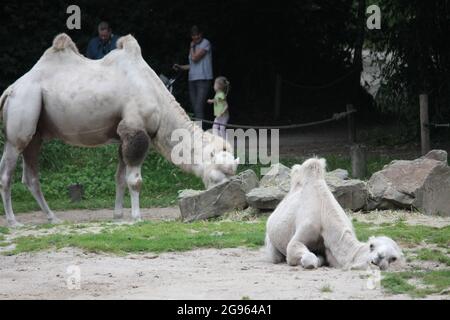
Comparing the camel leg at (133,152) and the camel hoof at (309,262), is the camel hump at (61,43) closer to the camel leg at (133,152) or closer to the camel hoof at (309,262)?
the camel leg at (133,152)

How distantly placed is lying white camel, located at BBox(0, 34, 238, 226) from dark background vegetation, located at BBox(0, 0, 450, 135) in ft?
20.6

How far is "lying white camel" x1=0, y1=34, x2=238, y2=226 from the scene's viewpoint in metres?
14.0

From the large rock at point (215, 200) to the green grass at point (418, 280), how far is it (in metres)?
4.62

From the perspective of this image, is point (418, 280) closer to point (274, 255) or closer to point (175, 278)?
point (274, 255)

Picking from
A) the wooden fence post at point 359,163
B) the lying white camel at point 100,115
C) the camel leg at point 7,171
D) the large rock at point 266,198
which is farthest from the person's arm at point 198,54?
the large rock at point 266,198

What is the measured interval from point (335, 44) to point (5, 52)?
7.60 metres

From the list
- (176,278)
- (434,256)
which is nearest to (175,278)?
(176,278)

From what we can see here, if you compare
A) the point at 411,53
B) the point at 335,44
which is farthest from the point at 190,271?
the point at 335,44

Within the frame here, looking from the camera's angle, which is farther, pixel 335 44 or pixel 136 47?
pixel 335 44

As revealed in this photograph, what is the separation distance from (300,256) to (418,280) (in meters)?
1.22

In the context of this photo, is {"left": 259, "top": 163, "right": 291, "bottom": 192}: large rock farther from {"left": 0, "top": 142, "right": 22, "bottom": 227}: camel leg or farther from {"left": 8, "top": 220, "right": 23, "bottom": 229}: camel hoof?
{"left": 0, "top": 142, "right": 22, "bottom": 227}: camel leg

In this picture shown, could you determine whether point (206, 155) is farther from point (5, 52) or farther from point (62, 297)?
point (5, 52)

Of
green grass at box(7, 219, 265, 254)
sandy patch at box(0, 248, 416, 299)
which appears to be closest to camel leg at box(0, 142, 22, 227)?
green grass at box(7, 219, 265, 254)

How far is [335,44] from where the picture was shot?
24.6m
